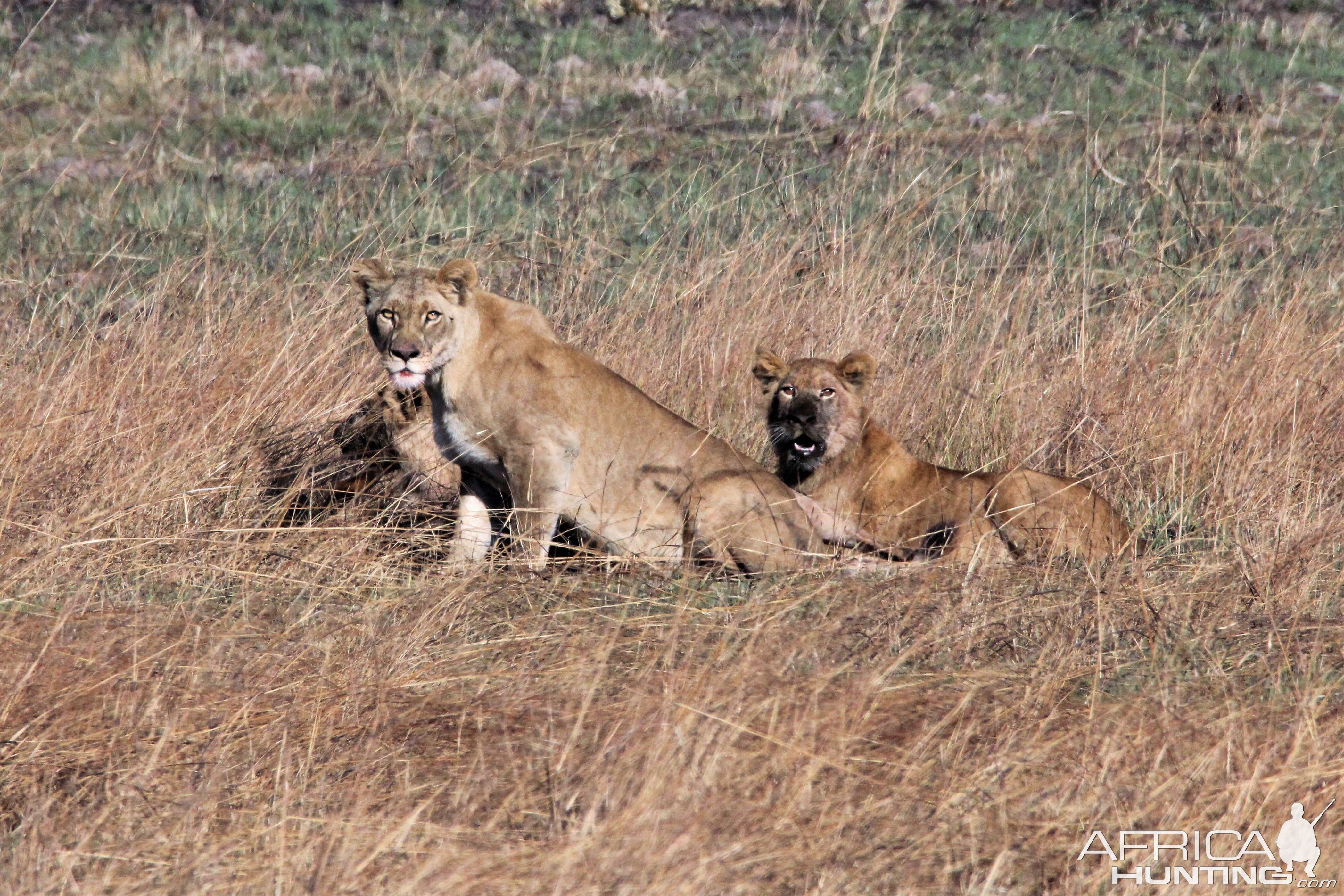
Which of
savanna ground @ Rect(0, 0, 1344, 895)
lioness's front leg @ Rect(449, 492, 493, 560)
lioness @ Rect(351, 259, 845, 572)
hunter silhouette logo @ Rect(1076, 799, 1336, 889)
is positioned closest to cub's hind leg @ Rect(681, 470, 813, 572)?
lioness @ Rect(351, 259, 845, 572)

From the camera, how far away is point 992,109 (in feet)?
52.5

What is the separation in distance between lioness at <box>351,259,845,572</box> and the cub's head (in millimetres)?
412

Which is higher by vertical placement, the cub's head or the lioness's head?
the lioness's head

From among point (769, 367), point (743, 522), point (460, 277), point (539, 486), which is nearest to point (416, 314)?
Answer: point (460, 277)

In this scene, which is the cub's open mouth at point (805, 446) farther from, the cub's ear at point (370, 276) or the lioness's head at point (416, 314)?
the cub's ear at point (370, 276)

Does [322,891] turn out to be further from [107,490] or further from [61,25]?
[61,25]

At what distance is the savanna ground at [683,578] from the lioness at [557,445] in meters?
0.38

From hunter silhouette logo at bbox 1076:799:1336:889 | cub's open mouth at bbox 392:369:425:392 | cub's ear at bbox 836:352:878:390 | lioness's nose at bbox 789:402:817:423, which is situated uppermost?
hunter silhouette logo at bbox 1076:799:1336:889

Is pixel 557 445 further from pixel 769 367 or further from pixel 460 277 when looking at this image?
pixel 769 367

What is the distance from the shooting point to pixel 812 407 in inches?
237

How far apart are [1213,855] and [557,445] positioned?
2.97 metres

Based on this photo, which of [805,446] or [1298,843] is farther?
[805,446]

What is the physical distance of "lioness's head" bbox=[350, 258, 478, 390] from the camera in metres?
5.43

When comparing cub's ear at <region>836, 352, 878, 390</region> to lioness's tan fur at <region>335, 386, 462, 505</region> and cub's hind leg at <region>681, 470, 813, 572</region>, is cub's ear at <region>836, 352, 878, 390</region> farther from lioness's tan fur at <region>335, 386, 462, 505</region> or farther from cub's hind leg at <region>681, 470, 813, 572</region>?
lioness's tan fur at <region>335, 386, 462, 505</region>
